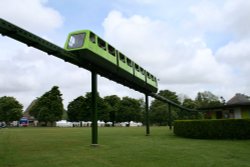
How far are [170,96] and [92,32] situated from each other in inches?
3504

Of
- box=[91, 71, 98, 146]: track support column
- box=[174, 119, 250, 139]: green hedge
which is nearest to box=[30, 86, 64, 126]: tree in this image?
box=[174, 119, 250, 139]: green hedge

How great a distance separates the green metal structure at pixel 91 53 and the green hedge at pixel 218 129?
673 cm

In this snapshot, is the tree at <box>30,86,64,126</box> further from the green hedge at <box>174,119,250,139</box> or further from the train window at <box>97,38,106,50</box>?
the train window at <box>97,38,106,50</box>

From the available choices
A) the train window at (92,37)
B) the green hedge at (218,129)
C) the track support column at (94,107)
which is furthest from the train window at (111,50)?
the green hedge at (218,129)

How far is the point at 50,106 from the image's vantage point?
7644 cm

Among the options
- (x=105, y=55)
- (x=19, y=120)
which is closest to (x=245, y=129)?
(x=105, y=55)

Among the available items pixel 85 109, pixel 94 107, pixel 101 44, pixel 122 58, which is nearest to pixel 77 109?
pixel 85 109

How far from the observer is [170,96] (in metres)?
104

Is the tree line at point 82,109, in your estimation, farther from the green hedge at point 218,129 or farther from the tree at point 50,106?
the green hedge at point 218,129

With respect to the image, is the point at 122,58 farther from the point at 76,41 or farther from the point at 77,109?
the point at 77,109

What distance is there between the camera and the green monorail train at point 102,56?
1678cm

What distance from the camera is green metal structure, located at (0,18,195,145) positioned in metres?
13.3

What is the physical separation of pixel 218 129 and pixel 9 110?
241ft

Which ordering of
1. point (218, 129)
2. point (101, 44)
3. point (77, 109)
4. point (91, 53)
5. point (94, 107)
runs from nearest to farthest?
point (91, 53)
point (94, 107)
point (101, 44)
point (218, 129)
point (77, 109)
